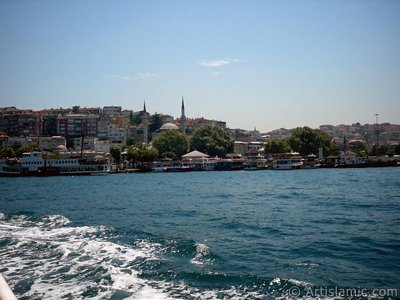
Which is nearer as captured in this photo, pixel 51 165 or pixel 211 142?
pixel 51 165

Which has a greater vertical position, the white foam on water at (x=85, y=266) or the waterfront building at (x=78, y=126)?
the waterfront building at (x=78, y=126)

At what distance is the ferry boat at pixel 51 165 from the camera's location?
60969mm

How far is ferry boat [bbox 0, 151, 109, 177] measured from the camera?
6097 centimetres

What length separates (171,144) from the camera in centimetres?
7744

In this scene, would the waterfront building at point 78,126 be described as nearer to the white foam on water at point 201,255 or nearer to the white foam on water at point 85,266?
the white foam on water at point 85,266

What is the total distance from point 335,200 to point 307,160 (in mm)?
54340

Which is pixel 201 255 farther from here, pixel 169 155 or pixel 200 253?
pixel 169 155

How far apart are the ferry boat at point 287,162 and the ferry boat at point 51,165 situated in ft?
104

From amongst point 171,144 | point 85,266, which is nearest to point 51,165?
point 171,144

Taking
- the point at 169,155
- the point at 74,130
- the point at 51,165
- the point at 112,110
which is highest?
the point at 112,110

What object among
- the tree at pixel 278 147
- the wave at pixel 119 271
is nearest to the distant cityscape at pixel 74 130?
the tree at pixel 278 147

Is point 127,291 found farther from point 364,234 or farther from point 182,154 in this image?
point 182,154

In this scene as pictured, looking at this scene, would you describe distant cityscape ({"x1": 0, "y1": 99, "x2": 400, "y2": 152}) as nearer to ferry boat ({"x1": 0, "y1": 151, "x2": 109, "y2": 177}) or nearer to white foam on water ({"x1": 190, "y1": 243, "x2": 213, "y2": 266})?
ferry boat ({"x1": 0, "y1": 151, "x2": 109, "y2": 177})

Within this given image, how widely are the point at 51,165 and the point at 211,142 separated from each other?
33.2 m
